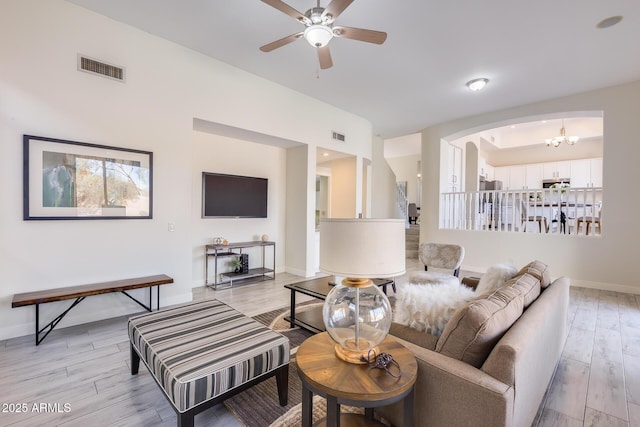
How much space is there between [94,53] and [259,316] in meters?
3.41

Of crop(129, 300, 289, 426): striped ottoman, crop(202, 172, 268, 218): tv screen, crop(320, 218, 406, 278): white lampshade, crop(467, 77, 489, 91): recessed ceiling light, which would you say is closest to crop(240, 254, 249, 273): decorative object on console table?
crop(202, 172, 268, 218): tv screen

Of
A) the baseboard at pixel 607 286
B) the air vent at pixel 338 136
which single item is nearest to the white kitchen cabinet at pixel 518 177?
the baseboard at pixel 607 286

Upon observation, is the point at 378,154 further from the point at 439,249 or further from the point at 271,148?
the point at 439,249

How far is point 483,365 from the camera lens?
1193 millimetres

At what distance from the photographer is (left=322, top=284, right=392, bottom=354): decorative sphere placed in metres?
1.33

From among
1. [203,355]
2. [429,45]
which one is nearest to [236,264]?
[203,355]

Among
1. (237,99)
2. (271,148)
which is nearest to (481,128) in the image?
(271,148)

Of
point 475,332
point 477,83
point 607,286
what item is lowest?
point 607,286

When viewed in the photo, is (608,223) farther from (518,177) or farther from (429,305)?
(518,177)

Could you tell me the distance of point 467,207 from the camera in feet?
20.9

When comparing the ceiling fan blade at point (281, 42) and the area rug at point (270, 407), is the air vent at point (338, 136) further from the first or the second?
the area rug at point (270, 407)

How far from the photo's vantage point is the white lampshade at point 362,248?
1.19 metres

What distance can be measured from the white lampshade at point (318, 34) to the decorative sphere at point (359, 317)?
2.33m

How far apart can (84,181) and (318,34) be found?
9.34 ft
